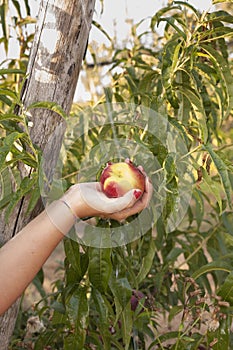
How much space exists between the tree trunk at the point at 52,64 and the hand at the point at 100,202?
0.25m

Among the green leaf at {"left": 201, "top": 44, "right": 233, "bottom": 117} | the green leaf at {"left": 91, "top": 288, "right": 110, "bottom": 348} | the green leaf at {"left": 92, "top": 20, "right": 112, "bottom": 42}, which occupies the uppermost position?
the green leaf at {"left": 92, "top": 20, "right": 112, "bottom": 42}

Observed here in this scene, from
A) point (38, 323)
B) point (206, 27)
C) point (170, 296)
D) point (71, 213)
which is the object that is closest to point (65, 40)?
point (206, 27)

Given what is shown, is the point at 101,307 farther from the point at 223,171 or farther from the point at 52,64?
the point at 52,64

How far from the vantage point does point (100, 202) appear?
1.00 metres

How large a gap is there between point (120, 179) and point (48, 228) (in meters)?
0.15

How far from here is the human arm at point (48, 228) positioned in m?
1.00

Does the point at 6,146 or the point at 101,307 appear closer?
the point at 6,146

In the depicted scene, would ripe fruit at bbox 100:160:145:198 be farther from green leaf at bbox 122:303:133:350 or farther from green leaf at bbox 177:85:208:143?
green leaf at bbox 122:303:133:350

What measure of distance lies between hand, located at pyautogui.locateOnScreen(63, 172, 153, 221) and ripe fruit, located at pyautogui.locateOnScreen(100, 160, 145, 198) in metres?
0.01

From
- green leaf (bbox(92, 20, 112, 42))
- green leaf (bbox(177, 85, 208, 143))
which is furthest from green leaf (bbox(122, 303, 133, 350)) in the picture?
green leaf (bbox(92, 20, 112, 42))

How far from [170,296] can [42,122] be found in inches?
29.9

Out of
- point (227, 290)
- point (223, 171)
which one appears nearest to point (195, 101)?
point (223, 171)

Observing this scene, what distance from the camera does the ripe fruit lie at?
995 mm

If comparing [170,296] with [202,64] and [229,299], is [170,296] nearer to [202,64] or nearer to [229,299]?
[229,299]
